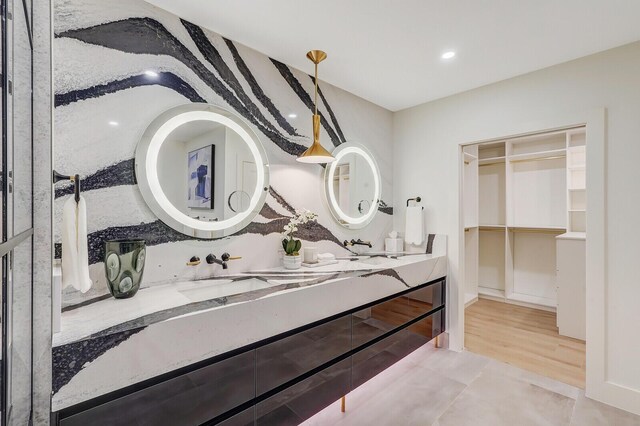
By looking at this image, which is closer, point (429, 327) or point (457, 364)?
point (457, 364)

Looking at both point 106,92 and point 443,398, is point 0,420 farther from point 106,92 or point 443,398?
point 443,398

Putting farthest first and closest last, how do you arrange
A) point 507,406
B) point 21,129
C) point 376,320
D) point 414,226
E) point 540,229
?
point 540,229
point 414,226
point 376,320
point 507,406
point 21,129

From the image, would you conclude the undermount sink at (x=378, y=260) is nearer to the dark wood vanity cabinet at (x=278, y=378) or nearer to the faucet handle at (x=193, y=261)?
the dark wood vanity cabinet at (x=278, y=378)

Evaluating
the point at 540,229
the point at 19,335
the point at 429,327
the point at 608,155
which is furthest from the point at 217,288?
the point at 540,229

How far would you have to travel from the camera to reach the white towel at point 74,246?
4.08 feet

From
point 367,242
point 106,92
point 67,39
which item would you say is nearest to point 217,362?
point 106,92

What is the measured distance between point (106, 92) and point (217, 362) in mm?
1518

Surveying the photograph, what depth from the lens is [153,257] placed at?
1.74 meters

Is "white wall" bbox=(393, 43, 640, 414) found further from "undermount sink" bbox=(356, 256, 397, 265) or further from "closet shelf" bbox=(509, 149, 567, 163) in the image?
"closet shelf" bbox=(509, 149, 567, 163)

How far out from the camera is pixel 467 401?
86.0 inches

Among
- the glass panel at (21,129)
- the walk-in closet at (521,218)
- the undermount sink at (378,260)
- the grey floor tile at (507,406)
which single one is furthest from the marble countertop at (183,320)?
the walk-in closet at (521,218)

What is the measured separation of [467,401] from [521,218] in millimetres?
3081

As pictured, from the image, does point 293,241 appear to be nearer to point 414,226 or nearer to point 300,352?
point 300,352

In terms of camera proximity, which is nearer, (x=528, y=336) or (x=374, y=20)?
(x=374, y=20)
